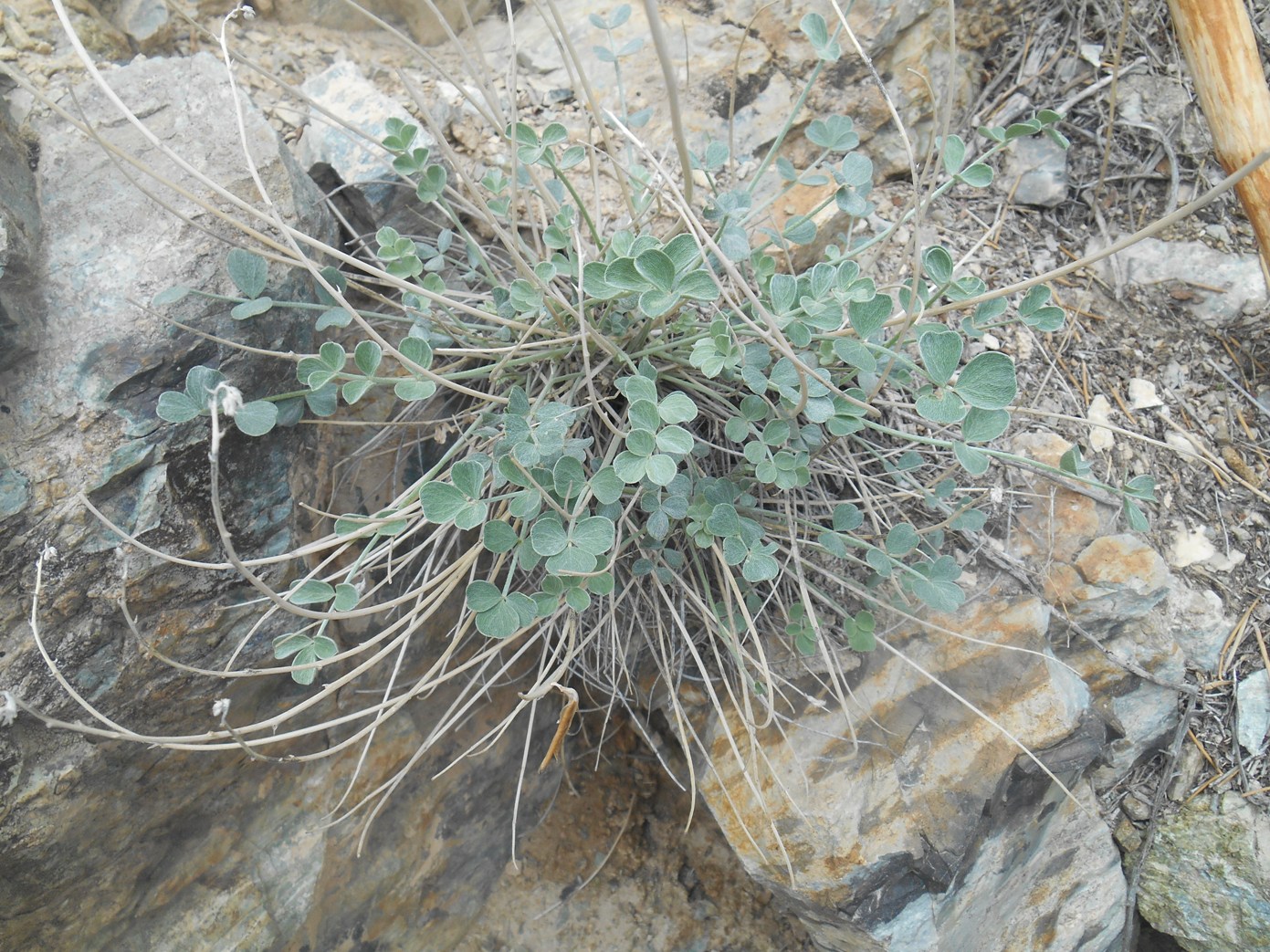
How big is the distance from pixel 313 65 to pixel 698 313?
1.08 m

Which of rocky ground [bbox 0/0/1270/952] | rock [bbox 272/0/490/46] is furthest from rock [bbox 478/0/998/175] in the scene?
rock [bbox 272/0/490/46]

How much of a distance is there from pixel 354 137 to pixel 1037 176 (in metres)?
1.53

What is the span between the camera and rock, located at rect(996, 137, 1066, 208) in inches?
79.7

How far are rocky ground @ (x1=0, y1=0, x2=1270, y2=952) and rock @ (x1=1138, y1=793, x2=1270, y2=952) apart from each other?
0.09 feet

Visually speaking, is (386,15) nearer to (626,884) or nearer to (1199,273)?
(1199,273)

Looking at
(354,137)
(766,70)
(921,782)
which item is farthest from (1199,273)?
(354,137)

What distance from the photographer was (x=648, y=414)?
1202 mm

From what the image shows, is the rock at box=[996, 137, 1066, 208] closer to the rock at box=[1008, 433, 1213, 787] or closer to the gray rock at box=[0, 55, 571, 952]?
the rock at box=[1008, 433, 1213, 787]

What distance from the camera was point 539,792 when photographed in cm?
217

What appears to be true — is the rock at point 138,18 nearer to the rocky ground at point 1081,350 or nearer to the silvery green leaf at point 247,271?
the rocky ground at point 1081,350

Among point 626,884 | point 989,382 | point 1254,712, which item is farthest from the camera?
point 626,884

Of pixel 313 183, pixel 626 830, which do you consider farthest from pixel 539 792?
pixel 313 183

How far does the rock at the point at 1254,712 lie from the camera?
5.84 feet

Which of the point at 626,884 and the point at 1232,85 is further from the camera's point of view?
the point at 626,884
